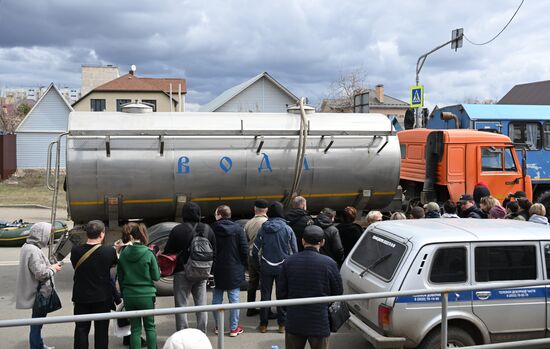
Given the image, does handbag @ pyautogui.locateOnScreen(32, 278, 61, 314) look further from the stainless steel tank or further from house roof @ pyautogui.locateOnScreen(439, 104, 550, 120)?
house roof @ pyautogui.locateOnScreen(439, 104, 550, 120)

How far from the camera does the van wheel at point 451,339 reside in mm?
4961

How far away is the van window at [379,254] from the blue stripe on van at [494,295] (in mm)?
356

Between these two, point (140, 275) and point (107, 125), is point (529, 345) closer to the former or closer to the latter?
point (140, 275)

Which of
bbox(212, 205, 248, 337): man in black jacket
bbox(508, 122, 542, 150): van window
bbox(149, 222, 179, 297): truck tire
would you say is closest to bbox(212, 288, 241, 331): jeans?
bbox(212, 205, 248, 337): man in black jacket

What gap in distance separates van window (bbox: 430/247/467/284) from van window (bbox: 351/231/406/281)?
36 cm

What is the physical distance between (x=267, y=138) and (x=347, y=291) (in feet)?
12.2

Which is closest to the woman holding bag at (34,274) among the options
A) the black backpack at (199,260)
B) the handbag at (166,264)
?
the handbag at (166,264)

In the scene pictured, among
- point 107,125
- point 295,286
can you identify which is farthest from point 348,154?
point 295,286

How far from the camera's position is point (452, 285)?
500 cm

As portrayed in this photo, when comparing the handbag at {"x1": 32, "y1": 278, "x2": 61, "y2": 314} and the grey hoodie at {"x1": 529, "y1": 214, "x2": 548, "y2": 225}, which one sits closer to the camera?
the handbag at {"x1": 32, "y1": 278, "x2": 61, "y2": 314}

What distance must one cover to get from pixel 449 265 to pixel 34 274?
449 centimetres

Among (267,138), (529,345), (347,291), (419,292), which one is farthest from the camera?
(267,138)

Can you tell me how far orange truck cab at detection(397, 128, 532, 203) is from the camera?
11.1 meters

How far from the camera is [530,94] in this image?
184ft
